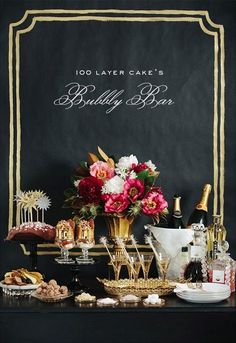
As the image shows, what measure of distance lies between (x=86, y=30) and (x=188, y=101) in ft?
2.04

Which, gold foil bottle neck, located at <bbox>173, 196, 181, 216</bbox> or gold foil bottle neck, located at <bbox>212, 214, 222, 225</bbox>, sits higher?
gold foil bottle neck, located at <bbox>173, 196, 181, 216</bbox>

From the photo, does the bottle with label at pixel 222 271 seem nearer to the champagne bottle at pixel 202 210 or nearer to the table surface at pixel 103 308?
the table surface at pixel 103 308

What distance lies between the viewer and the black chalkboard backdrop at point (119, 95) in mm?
3492

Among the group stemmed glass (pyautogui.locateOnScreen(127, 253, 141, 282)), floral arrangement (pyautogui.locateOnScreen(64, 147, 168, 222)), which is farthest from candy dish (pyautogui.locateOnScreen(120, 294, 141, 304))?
floral arrangement (pyautogui.locateOnScreen(64, 147, 168, 222))

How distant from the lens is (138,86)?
11.5 ft

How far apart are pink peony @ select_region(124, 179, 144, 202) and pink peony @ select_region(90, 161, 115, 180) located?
0.35 feet

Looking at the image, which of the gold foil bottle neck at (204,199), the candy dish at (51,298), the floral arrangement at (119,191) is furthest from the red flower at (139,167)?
the candy dish at (51,298)

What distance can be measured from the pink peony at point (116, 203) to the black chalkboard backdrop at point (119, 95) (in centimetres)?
36

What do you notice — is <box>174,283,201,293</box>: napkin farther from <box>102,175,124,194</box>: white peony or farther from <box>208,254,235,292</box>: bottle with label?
<box>102,175,124,194</box>: white peony

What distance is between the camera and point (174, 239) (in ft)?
10.5

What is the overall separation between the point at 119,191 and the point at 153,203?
0.17 metres

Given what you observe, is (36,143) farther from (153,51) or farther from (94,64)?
(153,51)

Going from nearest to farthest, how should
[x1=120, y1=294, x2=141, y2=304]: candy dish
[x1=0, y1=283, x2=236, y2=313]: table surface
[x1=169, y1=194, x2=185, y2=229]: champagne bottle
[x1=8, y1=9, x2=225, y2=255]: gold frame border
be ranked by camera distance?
[x1=0, y1=283, x2=236, y2=313]: table surface < [x1=120, y1=294, x2=141, y2=304]: candy dish < [x1=169, y1=194, x2=185, y2=229]: champagne bottle < [x1=8, y1=9, x2=225, y2=255]: gold frame border

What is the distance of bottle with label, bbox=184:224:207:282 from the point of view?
10.2 feet
